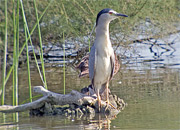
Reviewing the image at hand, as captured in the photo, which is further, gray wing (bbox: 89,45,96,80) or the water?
gray wing (bbox: 89,45,96,80)

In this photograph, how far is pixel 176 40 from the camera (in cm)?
1478

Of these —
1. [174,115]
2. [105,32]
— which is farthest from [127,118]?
[105,32]

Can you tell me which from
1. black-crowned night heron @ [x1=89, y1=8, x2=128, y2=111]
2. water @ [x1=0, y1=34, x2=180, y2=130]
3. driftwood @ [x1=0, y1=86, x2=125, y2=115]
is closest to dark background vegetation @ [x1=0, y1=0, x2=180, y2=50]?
water @ [x1=0, y1=34, x2=180, y2=130]

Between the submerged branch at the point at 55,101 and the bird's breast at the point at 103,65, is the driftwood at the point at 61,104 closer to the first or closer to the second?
the submerged branch at the point at 55,101

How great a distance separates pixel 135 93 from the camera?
750cm

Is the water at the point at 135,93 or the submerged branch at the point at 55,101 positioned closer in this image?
the water at the point at 135,93

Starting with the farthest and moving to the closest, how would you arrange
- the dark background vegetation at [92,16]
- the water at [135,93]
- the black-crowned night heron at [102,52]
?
the dark background vegetation at [92,16] < the black-crowned night heron at [102,52] < the water at [135,93]

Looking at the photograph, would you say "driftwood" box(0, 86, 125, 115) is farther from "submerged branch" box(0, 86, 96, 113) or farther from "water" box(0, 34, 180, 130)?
"water" box(0, 34, 180, 130)

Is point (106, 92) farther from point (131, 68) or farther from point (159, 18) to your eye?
point (159, 18)

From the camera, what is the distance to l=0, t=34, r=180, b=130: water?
5.30 m

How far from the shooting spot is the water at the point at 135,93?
530 centimetres

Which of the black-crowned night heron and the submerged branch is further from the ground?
the black-crowned night heron

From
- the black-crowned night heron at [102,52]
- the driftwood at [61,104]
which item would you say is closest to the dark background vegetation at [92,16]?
the black-crowned night heron at [102,52]

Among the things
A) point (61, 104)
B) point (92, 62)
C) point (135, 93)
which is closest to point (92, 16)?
point (135, 93)
